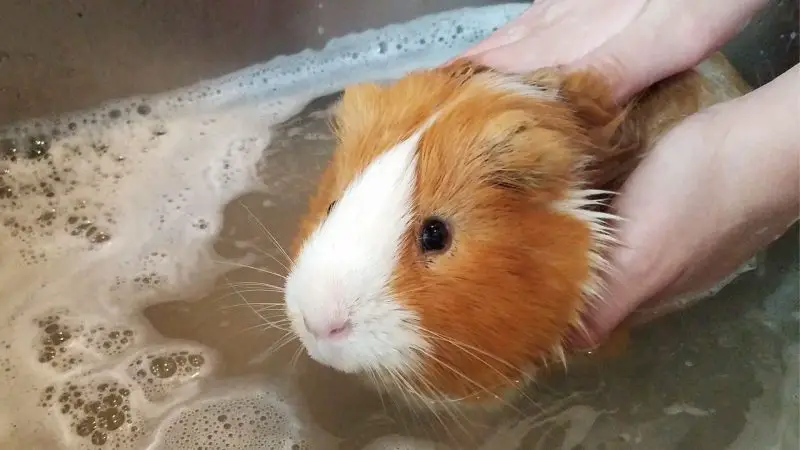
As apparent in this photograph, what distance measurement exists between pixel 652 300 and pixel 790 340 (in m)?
0.27

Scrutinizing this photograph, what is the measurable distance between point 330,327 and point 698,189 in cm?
41

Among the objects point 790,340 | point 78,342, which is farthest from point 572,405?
point 78,342

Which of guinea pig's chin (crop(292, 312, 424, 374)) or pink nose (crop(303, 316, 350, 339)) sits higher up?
pink nose (crop(303, 316, 350, 339))

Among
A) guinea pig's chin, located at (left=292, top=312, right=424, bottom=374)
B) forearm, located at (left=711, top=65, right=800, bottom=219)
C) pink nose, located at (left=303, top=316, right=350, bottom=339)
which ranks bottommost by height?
guinea pig's chin, located at (left=292, top=312, right=424, bottom=374)

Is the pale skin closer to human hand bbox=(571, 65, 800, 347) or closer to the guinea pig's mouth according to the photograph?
human hand bbox=(571, 65, 800, 347)

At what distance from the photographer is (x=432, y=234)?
0.74 metres

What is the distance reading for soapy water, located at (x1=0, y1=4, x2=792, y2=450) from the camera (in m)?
0.97

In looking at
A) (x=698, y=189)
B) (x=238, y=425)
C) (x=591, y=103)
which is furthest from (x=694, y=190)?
(x=238, y=425)

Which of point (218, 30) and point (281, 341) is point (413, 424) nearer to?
point (281, 341)

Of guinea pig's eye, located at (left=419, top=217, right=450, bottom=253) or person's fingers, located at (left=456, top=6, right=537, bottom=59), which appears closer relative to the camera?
guinea pig's eye, located at (left=419, top=217, right=450, bottom=253)

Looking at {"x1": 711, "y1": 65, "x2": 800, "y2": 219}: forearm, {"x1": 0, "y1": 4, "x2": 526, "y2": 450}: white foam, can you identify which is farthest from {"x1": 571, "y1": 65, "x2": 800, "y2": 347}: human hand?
{"x1": 0, "y1": 4, "x2": 526, "y2": 450}: white foam

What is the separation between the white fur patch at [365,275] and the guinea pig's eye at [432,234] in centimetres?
2

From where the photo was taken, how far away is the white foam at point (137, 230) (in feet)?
3.22

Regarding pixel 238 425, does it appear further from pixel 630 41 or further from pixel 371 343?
pixel 630 41
